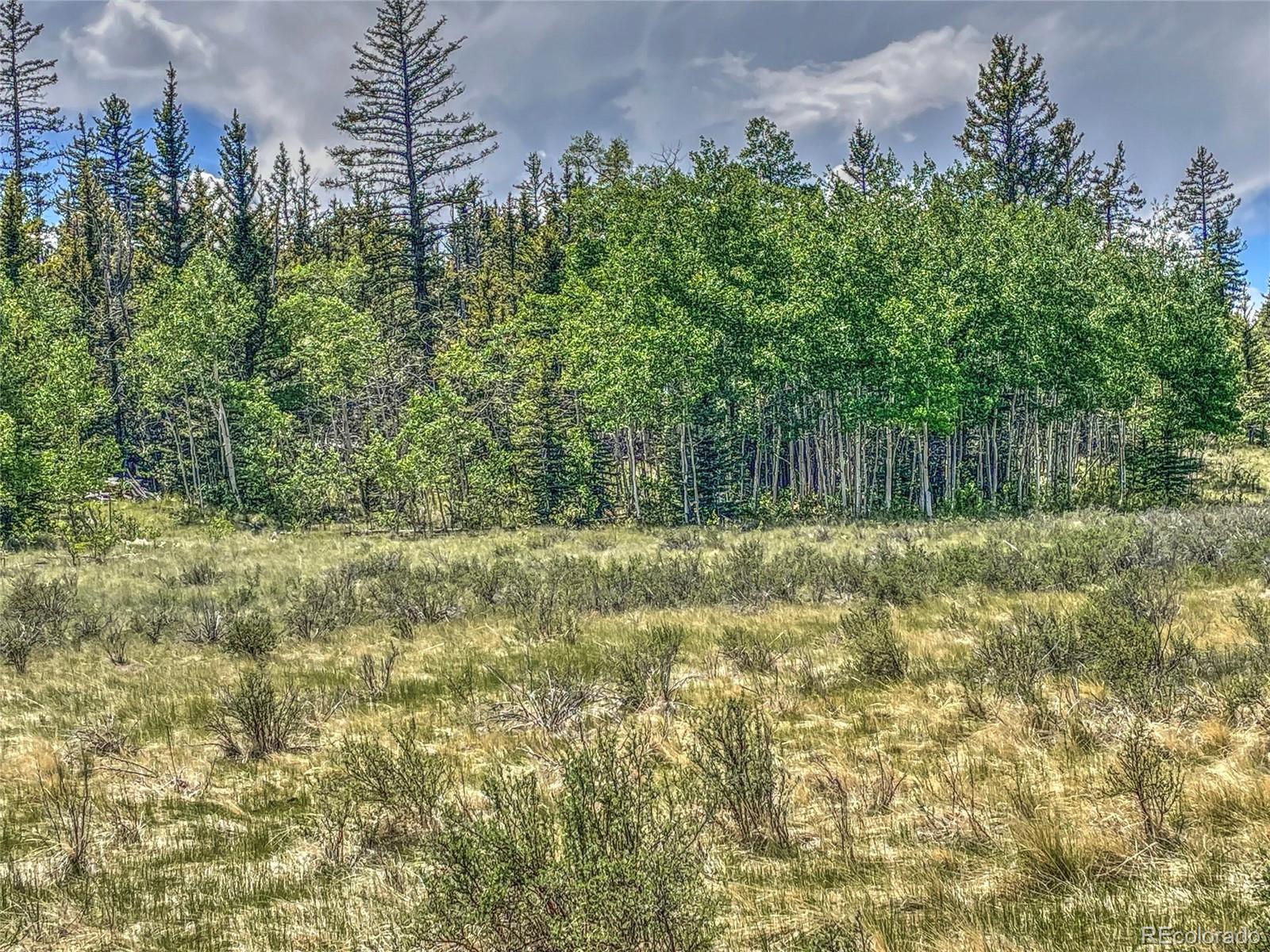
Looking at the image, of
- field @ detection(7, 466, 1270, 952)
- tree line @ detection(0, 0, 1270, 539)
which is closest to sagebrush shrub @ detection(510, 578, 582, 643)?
field @ detection(7, 466, 1270, 952)

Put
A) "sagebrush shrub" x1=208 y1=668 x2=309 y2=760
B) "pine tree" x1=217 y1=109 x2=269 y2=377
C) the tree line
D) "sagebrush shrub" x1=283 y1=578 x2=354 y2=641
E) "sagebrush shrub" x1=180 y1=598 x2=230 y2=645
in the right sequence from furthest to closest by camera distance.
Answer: "pine tree" x1=217 y1=109 x2=269 y2=377
the tree line
"sagebrush shrub" x1=283 y1=578 x2=354 y2=641
"sagebrush shrub" x1=180 y1=598 x2=230 y2=645
"sagebrush shrub" x1=208 y1=668 x2=309 y2=760

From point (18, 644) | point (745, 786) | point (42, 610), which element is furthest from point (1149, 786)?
point (42, 610)

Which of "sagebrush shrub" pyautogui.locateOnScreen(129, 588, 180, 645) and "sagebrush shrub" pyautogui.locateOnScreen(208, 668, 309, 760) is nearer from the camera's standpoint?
"sagebrush shrub" pyautogui.locateOnScreen(208, 668, 309, 760)

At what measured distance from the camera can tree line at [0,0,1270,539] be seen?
29.0m

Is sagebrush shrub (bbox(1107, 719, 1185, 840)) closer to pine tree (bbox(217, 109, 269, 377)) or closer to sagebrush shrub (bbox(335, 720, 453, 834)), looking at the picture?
sagebrush shrub (bbox(335, 720, 453, 834))

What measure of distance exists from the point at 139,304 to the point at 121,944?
43.8 metres

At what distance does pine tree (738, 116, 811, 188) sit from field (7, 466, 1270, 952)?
109 ft

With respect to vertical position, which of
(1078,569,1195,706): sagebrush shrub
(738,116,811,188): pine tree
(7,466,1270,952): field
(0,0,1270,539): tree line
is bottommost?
(7,466,1270,952): field

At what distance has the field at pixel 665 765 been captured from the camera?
3.64 metres

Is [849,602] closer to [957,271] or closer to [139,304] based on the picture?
[957,271]

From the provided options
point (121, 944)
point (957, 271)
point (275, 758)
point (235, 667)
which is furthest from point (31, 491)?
point (957, 271)

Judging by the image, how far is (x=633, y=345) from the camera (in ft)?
95.3

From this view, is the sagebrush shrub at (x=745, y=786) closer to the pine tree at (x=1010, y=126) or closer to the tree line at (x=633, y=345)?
the tree line at (x=633, y=345)

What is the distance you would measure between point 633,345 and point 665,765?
24.4m
